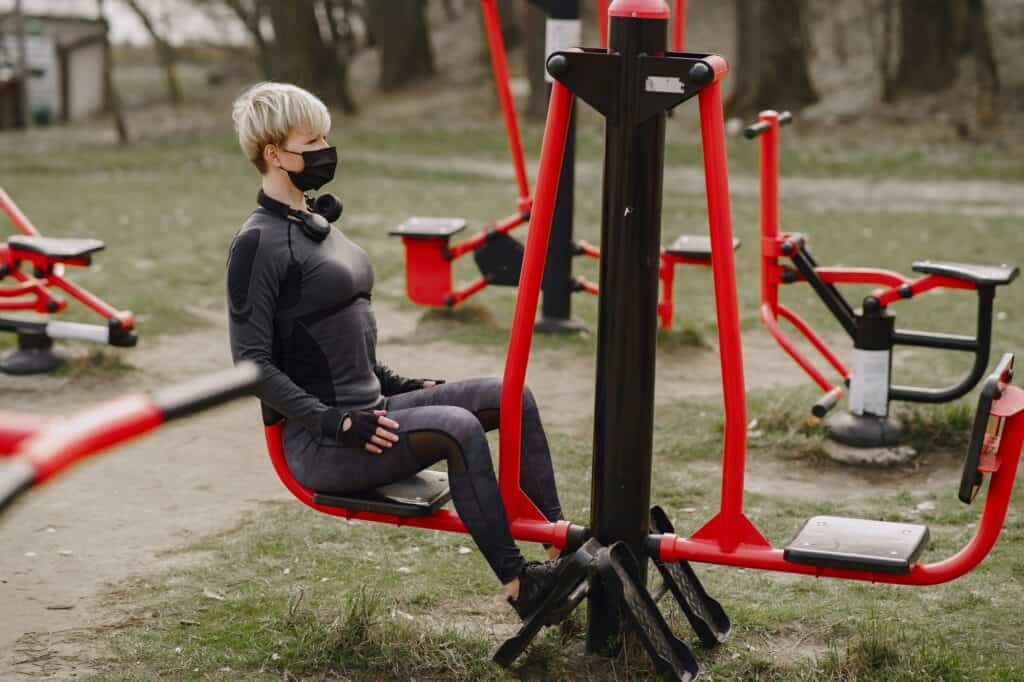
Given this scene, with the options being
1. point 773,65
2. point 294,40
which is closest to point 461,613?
point 773,65

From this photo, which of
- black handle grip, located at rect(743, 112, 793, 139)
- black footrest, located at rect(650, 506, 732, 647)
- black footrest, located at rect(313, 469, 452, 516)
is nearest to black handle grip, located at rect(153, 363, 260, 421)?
black footrest, located at rect(313, 469, 452, 516)

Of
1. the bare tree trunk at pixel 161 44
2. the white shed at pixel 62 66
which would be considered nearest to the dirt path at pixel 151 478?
the bare tree trunk at pixel 161 44

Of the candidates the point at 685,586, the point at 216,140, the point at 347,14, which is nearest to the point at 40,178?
the point at 216,140

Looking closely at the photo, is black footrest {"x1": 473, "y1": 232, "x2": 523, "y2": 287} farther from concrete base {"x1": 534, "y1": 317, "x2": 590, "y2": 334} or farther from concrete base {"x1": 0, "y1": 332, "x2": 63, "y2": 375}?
concrete base {"x1": 0, "y1": 332, "x2": 63, "y2": 375}

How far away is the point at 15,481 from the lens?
5.75 feet

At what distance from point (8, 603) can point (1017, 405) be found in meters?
2.77

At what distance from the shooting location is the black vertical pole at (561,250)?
7.17 metres

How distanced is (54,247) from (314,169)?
330 cm

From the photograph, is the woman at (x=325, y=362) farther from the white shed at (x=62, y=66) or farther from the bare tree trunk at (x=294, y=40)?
the white shed at (x=62, y=66)

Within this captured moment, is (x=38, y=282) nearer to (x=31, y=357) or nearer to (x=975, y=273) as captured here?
(x=31, y=357)

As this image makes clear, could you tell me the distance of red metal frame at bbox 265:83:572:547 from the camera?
3.24 meters

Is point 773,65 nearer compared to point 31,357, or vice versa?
point 31,357

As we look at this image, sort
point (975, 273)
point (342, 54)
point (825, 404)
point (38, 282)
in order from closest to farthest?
point (975, 273) < point (825, 404) < point (38, 282) < point (342, 54)

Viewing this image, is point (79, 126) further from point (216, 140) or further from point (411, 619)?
point (411, 619)
